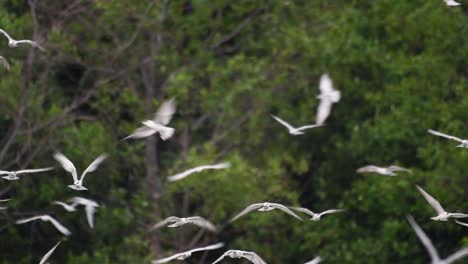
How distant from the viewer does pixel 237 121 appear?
26750 mm

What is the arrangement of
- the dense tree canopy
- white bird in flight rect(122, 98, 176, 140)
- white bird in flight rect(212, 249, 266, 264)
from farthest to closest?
the dense tree canopy, white bird in flight rect(122, 98, 176, 140), white bird in flight rect(212, 249, 266, 264)

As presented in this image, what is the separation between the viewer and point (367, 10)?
27.6 metres

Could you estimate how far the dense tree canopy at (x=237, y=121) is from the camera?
24719mm

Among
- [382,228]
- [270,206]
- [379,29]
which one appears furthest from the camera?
[379,29]

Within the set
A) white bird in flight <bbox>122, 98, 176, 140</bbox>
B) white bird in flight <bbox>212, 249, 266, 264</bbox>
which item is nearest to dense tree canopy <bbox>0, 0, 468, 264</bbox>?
white bird in flight <bbox>122, 98, 176, 140</bbox>

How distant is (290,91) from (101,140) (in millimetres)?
4375

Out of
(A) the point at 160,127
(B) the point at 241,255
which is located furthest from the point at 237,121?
(B) the point at 241,255

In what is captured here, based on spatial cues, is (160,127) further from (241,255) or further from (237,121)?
(237,121)

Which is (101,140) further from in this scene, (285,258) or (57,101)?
(285,258)

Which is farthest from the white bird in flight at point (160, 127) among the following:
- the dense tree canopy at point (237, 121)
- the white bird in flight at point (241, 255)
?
the dense tree canopy at point (237, 121)

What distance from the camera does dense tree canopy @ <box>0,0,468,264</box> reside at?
81.1 ft

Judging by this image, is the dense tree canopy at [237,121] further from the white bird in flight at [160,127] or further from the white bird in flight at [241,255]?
the white bird in flight at [241,255]

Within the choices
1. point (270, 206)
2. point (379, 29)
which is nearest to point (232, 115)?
point (379, 29)

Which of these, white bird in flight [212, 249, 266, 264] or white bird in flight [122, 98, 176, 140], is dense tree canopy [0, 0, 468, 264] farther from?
white bird in flight [212, 249, 266, 264]
